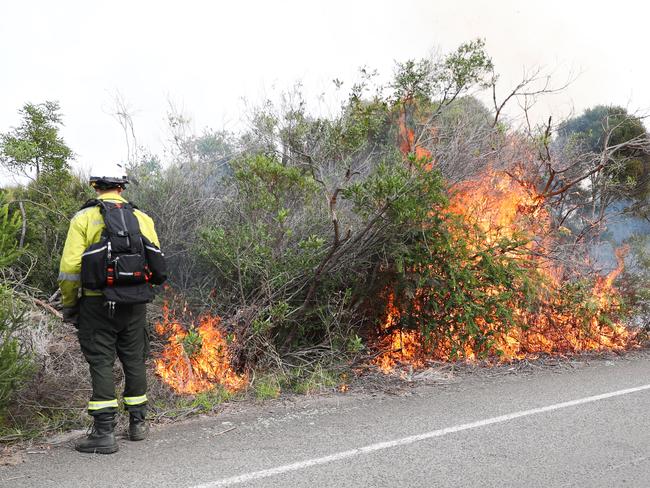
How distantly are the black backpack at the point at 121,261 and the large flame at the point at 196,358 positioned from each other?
125cm

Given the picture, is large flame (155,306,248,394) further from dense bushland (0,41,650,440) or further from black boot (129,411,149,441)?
black boot (129,411,149,441)

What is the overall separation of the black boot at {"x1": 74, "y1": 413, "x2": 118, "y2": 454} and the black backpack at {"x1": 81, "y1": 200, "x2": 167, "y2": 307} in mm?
906

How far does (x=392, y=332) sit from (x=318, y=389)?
176 centimetres

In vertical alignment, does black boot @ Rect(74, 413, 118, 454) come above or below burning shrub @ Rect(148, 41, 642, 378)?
below

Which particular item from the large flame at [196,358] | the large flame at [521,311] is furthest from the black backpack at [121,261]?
the large flame at [521,311]

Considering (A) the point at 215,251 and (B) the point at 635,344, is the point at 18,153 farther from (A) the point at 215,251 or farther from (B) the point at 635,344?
(B) the point at 635,344

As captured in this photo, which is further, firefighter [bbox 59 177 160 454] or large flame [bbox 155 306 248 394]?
large flame [bbox 155 306 248 394]

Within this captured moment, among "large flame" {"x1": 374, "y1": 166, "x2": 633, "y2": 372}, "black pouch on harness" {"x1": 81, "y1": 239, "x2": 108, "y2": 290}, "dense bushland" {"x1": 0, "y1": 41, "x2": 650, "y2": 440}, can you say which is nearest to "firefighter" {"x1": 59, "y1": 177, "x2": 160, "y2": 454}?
"black pouch on harness" {"x1": 81, "y1": 239, "x2": 108, "y2": 290}

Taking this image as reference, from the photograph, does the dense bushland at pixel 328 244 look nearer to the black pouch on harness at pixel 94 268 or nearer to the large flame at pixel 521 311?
the large flame at pixel 521 311

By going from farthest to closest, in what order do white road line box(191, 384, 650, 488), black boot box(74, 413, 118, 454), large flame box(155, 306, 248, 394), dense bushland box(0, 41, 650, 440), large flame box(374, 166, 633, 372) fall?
large flame box(374, 166, 633, 372) < dense bushland box(0, 41, 650, 440) < large flame box(155, 306, 248, 394) < black boot box(74, 413, 118, 454) < white road line box(191, 384, 650, 488)

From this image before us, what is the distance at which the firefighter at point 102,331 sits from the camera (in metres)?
4.39

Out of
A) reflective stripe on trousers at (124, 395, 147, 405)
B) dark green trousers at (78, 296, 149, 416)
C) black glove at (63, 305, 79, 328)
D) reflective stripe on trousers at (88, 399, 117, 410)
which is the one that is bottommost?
reflective stripe on trousers at (124, 395, 147, 405)

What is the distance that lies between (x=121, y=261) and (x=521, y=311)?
571cm

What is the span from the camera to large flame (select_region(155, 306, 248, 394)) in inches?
229
